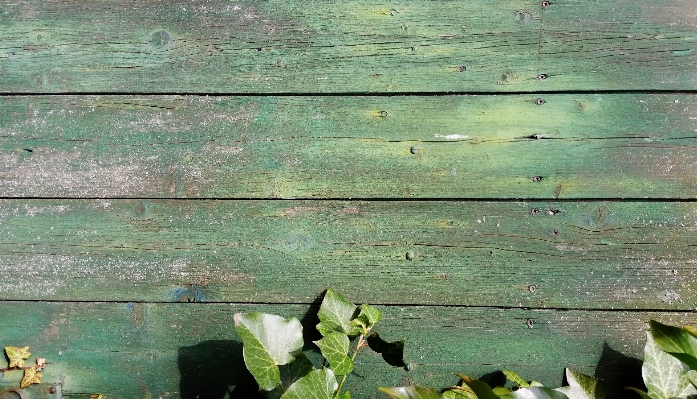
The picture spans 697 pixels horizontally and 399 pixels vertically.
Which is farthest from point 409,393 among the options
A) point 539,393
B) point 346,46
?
point 346,46

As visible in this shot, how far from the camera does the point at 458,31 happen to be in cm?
108

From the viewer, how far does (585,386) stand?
103cm

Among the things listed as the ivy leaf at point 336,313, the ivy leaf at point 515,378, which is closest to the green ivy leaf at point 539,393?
the ivy leaf at point 515,378

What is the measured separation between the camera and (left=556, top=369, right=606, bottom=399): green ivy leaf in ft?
3.33

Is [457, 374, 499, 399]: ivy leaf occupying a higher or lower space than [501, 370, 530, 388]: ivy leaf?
higher

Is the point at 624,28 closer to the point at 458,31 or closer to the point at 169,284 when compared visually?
the point at 458,31

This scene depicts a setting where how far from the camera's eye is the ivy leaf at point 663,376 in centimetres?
101

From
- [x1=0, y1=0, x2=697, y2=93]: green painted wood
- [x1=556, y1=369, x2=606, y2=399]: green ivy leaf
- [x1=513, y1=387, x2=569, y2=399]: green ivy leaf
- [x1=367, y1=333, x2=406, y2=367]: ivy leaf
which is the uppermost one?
[x1=0, y1=0, x2=697, y2=93]: green painted wood

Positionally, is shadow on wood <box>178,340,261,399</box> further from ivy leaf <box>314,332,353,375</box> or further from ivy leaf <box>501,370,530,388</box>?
ivy leaf <box>501,370,530,388</box>

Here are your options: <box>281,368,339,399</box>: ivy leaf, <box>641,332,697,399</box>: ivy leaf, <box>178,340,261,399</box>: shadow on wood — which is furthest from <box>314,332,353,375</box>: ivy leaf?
<box>641,332,697,399</box>: ivy leaf

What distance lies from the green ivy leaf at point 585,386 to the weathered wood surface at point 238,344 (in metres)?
0.07

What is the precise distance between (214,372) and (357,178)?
47 cm

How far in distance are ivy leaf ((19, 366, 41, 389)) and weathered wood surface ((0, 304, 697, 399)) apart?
2 cm

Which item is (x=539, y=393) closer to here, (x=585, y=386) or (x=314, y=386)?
(x=585, y=386)
